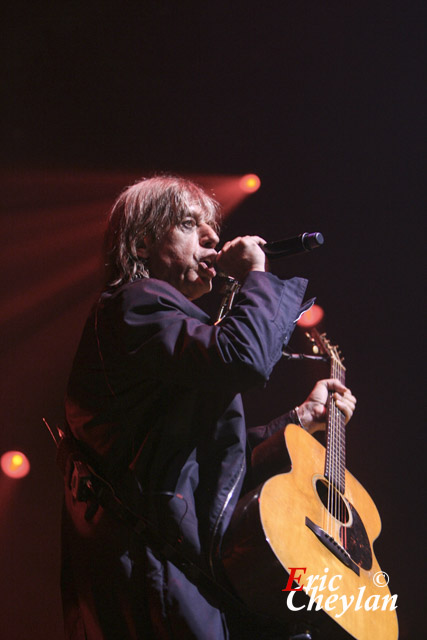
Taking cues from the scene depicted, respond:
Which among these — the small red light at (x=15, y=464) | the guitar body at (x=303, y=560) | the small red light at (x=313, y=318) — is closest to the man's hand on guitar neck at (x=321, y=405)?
the guitar body at (x=303, y=560)

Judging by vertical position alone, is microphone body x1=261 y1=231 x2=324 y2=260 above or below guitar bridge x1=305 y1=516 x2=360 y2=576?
above

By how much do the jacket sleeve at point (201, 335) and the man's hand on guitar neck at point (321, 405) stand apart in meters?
0.90

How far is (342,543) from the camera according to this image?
1.45 meters

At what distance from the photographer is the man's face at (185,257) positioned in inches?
68.6

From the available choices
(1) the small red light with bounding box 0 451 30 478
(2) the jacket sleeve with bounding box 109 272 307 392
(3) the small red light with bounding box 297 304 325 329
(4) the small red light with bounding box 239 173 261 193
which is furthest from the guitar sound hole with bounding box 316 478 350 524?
(4) the small red light with bounding box 239 173 261 193

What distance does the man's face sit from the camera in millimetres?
1742

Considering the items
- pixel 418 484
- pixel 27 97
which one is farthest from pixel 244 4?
pixel 418 484

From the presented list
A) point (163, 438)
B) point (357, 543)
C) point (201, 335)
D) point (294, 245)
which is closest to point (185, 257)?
point (294, 245)

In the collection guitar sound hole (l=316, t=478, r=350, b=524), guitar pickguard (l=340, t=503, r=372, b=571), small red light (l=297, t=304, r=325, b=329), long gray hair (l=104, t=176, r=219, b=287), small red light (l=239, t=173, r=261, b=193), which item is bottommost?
guitar pickguard (l=340, t=503, r=372, b=571)

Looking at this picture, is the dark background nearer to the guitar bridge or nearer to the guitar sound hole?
the guitar sound hole

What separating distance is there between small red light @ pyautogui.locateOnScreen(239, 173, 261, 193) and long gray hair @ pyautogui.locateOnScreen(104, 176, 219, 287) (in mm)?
1669

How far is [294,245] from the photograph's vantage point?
1635mm

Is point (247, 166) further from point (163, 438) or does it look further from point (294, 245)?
point (163, 438)

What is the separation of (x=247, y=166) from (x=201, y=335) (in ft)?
8.79
